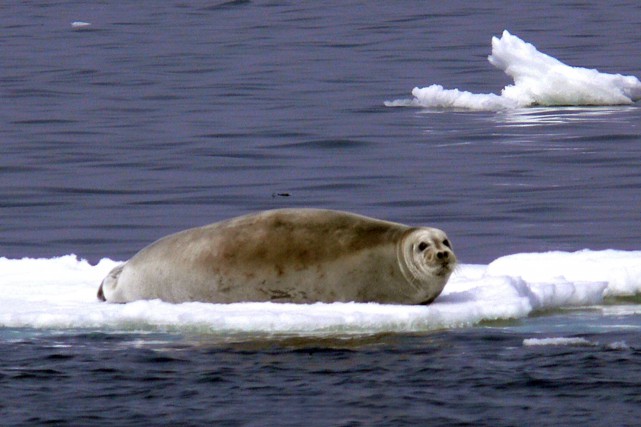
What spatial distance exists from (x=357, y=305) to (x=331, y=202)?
5434 millimetres

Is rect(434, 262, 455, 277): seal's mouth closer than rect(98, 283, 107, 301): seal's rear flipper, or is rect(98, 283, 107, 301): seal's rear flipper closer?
rect(434, 262, 455, 277): seal's mouth

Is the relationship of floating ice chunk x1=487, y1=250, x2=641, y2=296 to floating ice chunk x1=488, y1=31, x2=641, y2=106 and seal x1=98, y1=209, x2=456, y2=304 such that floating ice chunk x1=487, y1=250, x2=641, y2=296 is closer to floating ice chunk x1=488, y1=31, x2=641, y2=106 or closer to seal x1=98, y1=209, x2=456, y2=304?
seal x1=98, y1=209, x2=456, y2=304

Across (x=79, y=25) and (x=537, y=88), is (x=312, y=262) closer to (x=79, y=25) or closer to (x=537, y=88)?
(x=537, y=88)

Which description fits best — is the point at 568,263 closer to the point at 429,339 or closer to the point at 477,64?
the point at 429,339

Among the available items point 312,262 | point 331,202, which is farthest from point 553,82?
point 312,262

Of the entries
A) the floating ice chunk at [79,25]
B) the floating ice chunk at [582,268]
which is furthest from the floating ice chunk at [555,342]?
the floating ice chunk at [79,25]

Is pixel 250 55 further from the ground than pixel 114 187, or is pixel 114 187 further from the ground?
pixel 250 55

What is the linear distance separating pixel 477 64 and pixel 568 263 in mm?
17068

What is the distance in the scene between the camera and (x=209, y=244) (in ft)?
28.2

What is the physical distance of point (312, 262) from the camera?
329 inches

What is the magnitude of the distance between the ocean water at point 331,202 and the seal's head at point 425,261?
0.17 m

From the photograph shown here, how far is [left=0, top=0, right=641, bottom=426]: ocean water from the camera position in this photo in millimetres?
6648

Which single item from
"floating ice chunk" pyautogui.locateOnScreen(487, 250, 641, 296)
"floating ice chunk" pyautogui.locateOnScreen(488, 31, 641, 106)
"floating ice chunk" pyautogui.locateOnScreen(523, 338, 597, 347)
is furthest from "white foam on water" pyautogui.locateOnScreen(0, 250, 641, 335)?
"floating ice chunk" pyautogui.locateOnScreen(488, 31, 641, 106)

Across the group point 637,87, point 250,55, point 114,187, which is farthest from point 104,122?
point 250,55
